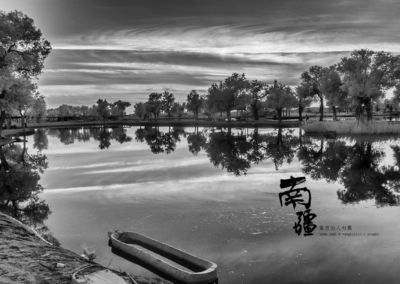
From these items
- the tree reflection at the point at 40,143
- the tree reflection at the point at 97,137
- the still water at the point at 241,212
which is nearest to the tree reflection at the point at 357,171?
the still water at the point at 241,212

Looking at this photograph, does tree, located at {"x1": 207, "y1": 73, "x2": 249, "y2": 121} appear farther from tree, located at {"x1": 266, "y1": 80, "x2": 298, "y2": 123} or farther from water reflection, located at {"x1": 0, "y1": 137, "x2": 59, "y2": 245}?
water reflection, located at {"x1": 0, "y1": 137, "x2": 59, "y2": 245}

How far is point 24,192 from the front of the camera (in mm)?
23672

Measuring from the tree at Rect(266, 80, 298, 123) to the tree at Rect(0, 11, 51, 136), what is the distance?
84091 millimetres

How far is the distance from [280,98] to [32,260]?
11802 cm

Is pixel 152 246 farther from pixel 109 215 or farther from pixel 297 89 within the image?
pixel 297 89

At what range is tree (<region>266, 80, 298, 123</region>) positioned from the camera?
123 metres

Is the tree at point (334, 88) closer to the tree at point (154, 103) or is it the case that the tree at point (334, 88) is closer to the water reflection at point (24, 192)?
the water reflection at point (24, 192)

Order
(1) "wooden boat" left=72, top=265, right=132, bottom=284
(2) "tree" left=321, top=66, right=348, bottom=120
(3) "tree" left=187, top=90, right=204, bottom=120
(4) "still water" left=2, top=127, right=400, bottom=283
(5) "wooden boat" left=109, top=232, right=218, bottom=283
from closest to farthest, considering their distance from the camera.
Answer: (1) "wooden boat" left=72, top=265, right=132, bottom=284
(5) "wooden boat" left=109, top=232, right=218, bottom=283
(4) "still water" left=2, top=127, right=400, bottom=283
(2) "tree" left=321, top=66, right=348, bottom=120
(3) "tree" left=187, top=90, right=204, bottom=120

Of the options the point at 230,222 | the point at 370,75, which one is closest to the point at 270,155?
the point at 230,222

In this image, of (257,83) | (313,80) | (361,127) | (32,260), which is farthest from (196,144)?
(257,83)

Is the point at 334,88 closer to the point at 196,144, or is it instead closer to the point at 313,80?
the point at 313,80

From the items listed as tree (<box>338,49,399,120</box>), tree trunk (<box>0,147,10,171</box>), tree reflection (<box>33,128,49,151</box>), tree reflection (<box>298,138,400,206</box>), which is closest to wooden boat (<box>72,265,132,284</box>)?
tree reflection (<box>298,138,400,206</box>)

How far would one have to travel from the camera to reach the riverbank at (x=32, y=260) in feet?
32.2

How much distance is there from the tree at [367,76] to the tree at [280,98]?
45.5 meters
